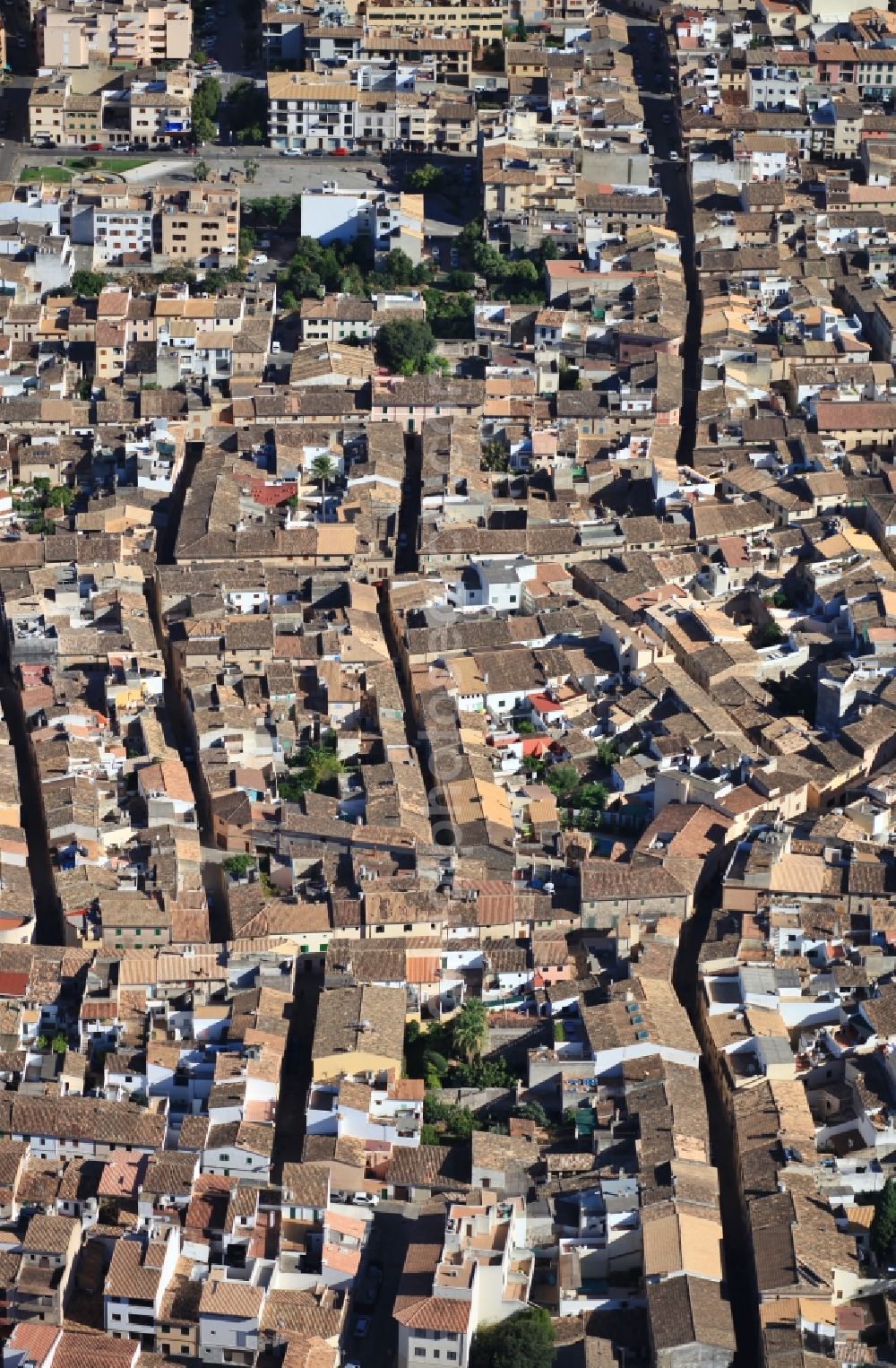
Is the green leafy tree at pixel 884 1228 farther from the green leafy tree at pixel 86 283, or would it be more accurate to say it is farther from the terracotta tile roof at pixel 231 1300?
the green leafy tree at pixel 86 283

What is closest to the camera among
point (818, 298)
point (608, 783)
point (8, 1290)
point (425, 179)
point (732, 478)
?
point (8, 1290)

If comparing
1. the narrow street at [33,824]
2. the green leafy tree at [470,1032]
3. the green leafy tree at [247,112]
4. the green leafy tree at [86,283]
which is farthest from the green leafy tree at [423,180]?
the green leafy tree at [470,1032]

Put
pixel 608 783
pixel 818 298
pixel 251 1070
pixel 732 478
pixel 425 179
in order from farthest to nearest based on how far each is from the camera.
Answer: pixel 425 179 < pixel 818 298 < pixel 732 478 < pixel 608 783 < pixel 251 1070

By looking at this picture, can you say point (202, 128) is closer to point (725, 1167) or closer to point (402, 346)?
point (402, 346)

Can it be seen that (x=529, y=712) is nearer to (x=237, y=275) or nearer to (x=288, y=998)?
(x=288, y=998)

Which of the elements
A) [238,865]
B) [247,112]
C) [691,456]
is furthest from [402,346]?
[238,865]

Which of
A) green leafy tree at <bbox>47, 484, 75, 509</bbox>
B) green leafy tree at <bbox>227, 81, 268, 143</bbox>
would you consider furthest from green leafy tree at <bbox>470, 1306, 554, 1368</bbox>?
green leafy tree at <bbox>227, 81, 268, 143</bbox>

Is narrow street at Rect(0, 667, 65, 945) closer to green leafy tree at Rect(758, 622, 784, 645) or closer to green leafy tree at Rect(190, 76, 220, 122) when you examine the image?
green leafy tree at Rect(758, 622, 784, 645)

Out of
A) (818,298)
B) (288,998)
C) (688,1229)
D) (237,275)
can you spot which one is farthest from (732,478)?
(688,1229)
